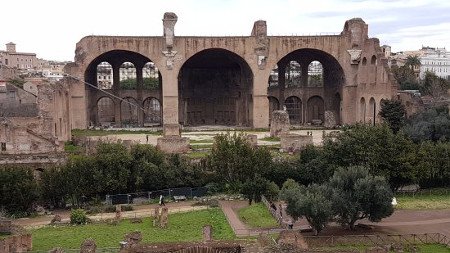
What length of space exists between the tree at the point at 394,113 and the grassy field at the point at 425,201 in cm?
1195

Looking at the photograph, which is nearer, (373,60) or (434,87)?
(373,60)

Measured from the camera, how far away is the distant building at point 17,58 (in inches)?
3897

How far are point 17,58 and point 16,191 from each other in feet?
273

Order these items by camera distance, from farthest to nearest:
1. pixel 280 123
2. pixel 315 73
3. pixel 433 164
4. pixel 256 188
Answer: pixel 315 73 < pixel 280 123 < pixel 433 164 < pixel 256 188

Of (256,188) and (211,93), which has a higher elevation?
(211,93)

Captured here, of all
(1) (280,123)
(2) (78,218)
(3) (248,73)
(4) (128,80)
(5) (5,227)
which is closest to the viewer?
(5) (5,227)

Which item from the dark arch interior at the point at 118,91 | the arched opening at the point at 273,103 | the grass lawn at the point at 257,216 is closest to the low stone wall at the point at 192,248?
the grass lawn at the point at 257,216

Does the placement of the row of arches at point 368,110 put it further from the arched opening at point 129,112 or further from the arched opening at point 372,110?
the arched opening at point 129,112

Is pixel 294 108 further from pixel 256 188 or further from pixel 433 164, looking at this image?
pixel 256 188

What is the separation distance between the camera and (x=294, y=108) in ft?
204

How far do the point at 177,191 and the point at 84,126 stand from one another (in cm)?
2406

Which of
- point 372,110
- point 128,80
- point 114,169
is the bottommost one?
point 114,169

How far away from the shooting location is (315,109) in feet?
201

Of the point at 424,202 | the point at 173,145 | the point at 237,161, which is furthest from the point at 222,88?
the point at 424,202
